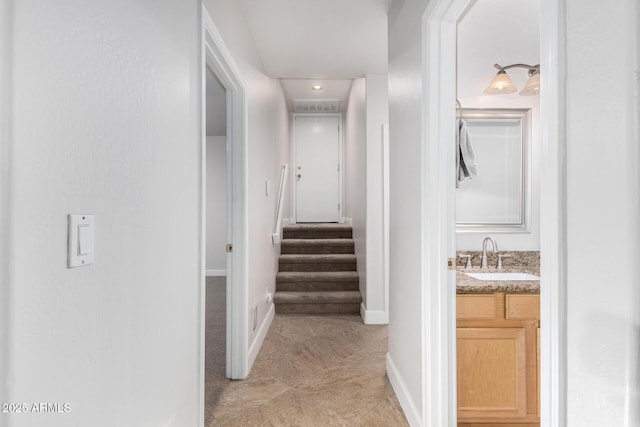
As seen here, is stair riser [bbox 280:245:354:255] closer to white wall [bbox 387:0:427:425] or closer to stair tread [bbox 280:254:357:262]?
stair tread [bbox 280:254:357:262]

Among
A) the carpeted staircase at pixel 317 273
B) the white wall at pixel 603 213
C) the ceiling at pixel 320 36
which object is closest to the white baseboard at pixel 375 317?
the carpeted staircase at pixel 317 273

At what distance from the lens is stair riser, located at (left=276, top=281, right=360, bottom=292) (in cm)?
411

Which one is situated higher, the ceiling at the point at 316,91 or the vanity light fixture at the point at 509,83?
the ceiling at the point at 316,91

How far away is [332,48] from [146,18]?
2060 millimetres

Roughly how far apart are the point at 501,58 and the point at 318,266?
2888mm

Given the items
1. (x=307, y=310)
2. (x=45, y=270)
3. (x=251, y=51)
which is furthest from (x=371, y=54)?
(x=45, y=270)

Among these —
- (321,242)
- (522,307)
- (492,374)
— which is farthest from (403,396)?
(321,242)

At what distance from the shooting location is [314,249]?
15.4 ft

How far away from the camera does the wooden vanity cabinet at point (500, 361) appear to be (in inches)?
67.9

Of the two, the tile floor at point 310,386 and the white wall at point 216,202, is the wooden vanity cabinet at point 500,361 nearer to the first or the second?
the tile floor at point 310,386

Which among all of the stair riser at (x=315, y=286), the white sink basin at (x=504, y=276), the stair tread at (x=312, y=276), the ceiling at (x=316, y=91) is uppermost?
the ceiling at (x=316, y=91)

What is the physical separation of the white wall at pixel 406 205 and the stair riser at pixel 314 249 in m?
2.25

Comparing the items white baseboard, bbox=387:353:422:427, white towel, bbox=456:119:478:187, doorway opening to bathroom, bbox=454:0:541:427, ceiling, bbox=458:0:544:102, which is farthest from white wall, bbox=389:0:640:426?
white towel, bbox=456:119:478:187

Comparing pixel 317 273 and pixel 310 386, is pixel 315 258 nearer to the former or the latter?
pixel 317 273
